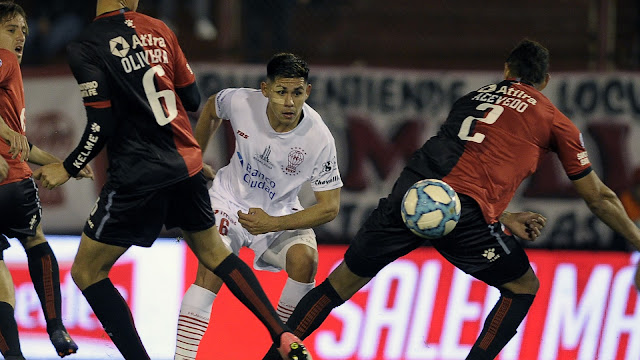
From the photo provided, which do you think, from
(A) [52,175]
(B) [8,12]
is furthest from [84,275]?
(B) [8,12]

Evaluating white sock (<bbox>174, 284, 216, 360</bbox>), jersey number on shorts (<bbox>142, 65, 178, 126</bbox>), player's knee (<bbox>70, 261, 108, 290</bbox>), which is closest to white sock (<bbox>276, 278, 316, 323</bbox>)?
white sock (<bbox>174, 284, 216, 360</bbox>)

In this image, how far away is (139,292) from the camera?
7.23 meters

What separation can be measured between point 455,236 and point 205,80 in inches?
201

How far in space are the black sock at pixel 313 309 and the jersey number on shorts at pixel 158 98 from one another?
1.27 m

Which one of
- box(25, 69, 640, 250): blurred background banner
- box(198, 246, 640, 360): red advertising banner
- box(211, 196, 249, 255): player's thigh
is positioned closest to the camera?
box(211, 196, 249, 255): player's thigh

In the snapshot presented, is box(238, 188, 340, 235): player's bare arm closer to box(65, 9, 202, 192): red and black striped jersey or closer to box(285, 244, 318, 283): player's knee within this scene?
box(285, 244, 318, 283): player's knee

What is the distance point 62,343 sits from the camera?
552 centimetres

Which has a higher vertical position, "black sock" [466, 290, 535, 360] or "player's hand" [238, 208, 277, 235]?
"player's hand" [238, 208, 277, 235]

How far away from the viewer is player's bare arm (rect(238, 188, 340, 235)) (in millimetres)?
5401

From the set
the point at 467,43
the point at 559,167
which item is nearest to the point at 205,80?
the point at 467,43

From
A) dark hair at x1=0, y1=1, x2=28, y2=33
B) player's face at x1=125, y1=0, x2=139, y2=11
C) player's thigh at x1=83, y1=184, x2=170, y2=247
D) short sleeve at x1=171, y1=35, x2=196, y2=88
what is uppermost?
player's face at x1=125, y1=0, x2=139, y2=11

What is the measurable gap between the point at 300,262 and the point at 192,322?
703 mm

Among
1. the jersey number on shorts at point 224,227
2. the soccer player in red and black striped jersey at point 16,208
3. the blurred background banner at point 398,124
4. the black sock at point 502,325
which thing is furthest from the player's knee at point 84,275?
the blurred background banner at point 398,124

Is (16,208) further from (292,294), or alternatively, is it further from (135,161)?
(292,294)
